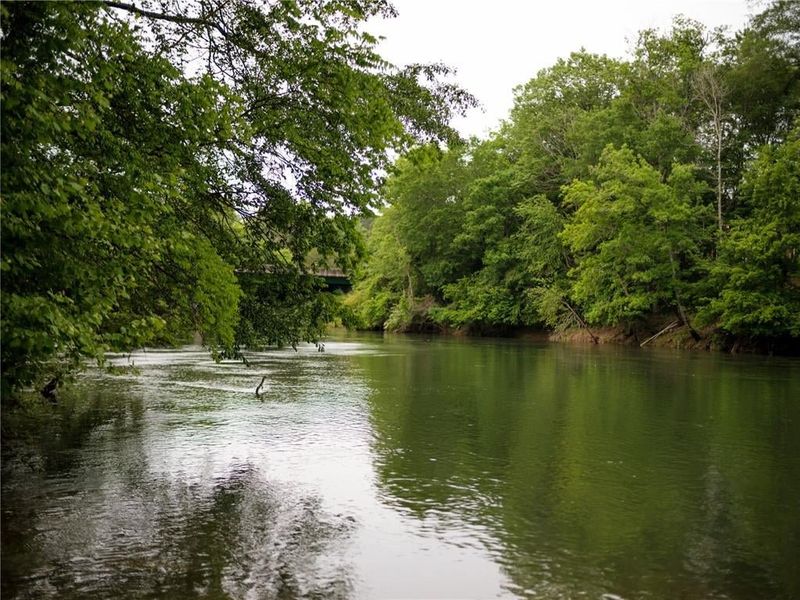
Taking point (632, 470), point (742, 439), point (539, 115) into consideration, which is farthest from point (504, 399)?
point (539, 115)

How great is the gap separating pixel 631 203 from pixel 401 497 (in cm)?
3463

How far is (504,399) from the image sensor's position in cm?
1827

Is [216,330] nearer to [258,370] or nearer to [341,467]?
[341,467]

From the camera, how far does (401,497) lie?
915 centimetres

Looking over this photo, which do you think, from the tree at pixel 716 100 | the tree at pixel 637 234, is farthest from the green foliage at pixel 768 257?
the tree at pixel 716 100

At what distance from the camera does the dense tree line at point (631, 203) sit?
34812 mm

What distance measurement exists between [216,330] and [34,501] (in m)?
2.95

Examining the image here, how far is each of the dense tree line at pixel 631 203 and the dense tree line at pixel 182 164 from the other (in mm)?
23370

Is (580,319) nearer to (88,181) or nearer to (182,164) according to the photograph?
(182,164)

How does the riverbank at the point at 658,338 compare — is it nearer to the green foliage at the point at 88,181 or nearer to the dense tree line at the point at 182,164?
the dense tree line at the point at 182,164

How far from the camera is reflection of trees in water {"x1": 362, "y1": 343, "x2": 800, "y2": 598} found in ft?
22.1

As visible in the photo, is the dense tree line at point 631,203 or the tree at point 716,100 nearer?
the dense tree line at point 631,203

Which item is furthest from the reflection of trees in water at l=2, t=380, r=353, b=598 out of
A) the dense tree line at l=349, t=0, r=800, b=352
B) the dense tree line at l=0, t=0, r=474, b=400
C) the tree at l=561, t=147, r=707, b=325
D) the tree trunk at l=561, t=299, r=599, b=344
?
the tree trunk at l=561, t=299, r=599, b=344

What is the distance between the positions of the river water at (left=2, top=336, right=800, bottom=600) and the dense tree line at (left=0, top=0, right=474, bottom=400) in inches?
70.9
